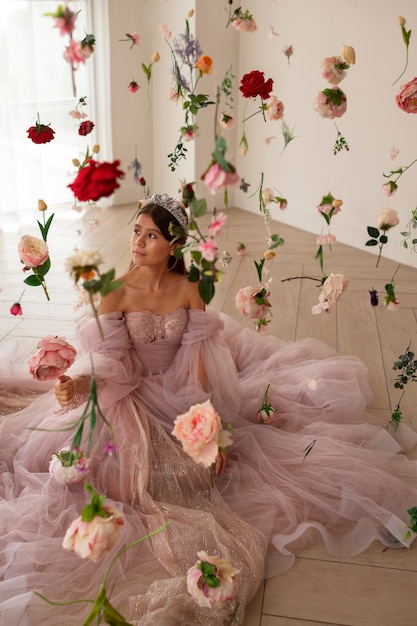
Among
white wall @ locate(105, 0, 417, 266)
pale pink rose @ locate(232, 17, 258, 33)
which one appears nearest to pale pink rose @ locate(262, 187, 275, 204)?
pale pink rose @ locate(232, 17, 258, 33)

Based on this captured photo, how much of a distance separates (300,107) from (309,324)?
6.46 ft

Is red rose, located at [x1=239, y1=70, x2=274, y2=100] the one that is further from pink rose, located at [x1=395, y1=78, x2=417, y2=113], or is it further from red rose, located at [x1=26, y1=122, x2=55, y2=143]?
red rose, located at [x1=26, y1=122, x2=55, y2=143]

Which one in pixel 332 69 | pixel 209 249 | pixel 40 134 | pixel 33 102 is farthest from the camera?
pixel 33 102

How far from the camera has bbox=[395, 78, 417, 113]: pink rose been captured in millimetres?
1938

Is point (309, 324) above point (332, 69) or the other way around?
the other way around

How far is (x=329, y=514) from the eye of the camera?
2213mm

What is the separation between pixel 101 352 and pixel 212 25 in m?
3.62

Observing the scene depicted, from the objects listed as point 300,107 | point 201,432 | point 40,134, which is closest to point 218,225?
point 201,432

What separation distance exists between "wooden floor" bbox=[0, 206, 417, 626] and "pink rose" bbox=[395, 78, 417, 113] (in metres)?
0.68

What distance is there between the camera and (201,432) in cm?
118

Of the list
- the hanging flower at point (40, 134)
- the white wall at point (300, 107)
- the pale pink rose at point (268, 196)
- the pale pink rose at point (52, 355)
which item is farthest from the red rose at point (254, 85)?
the white wall at point (300, 107)

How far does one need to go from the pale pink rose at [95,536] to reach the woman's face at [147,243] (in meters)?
1.15

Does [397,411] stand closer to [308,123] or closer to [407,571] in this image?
[407,571]

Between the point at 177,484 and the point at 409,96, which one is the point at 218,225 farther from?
the point at 177,484
